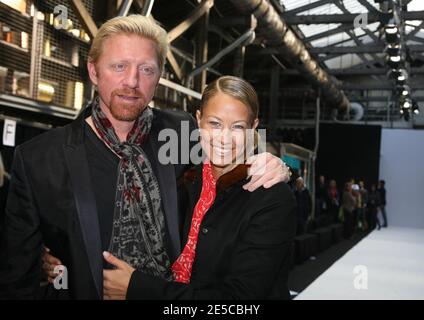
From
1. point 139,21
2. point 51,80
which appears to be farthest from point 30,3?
point 139,21

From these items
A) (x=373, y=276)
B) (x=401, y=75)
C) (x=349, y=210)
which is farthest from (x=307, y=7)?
(x=349, y=210)

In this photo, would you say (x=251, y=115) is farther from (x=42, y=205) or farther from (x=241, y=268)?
(x=42, y=205)

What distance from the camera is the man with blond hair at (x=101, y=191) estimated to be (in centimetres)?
145

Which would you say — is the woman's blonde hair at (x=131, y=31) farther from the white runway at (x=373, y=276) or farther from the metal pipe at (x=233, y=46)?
the metal pipe at (x=233, y=46)

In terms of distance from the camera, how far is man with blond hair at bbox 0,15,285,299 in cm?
145

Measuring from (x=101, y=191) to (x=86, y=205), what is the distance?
8 centimetres

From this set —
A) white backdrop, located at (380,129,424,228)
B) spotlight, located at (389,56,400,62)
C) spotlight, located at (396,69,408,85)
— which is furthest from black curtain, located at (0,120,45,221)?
white backdrop, located at (380,129,424,228)

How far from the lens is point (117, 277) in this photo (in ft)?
4.52

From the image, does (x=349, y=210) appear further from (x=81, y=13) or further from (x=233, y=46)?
(x=81, y=13)

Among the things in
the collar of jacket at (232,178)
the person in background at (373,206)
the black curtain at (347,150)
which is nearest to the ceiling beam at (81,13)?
the collar of jacket at (232,178)

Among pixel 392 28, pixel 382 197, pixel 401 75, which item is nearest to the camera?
pixel 392 28

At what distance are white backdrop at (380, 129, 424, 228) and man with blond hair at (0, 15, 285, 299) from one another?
18.2m

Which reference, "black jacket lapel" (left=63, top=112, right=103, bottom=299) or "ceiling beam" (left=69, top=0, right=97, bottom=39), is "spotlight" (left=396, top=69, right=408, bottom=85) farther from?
"black jacket lapel" (left=63, top=112, right=103, bottom=299)
